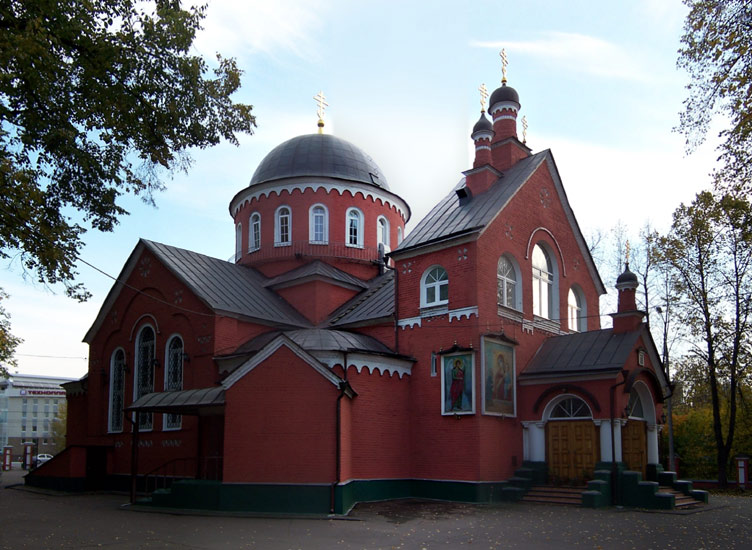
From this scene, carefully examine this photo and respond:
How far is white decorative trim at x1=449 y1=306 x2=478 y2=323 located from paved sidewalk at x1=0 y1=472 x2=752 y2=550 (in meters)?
4.66

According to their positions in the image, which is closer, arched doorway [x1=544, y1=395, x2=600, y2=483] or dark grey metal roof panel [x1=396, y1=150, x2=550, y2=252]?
arched doorway [x1=544, y1=395, x2=600, y2=483]

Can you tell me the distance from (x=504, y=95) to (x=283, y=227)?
905 centimetres

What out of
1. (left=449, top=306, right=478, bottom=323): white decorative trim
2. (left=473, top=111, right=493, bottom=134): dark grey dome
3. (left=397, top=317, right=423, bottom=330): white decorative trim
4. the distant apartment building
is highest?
(left=473, top=111, right=493, bottom=134): dark grey dome

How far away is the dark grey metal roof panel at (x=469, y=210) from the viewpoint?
19328 mm

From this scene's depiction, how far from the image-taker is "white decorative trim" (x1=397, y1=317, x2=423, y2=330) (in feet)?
63.9

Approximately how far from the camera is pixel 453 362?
1845cm

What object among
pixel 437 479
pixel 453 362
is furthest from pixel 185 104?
pixel 437 479

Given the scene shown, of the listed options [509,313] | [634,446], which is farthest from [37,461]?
[634,446]

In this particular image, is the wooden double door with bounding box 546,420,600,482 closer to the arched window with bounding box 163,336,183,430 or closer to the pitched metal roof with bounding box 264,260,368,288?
the pitched metal roof with bounding box 264,260,368,288

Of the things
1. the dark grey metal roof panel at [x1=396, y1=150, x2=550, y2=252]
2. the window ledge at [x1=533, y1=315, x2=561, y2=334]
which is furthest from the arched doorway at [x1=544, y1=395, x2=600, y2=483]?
the dark grey metal roof panel at [x1=396, y1=150, x2=550, y2=252]

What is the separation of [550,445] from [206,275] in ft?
37.8

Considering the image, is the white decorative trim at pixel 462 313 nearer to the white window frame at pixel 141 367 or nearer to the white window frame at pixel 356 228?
the white window frame at pixel 356 228

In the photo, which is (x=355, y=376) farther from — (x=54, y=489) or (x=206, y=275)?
(x=54, y=489)

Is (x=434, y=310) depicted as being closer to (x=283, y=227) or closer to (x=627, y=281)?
(x=627, y=281)
